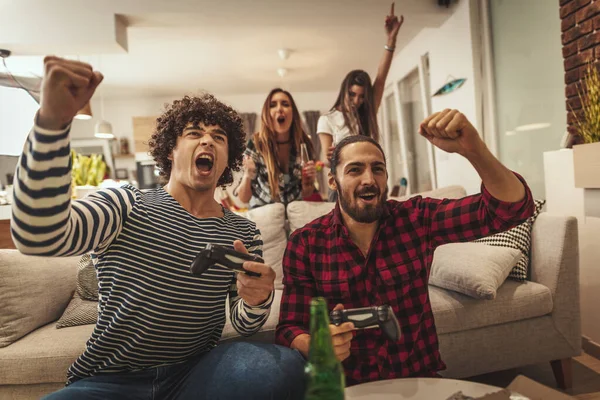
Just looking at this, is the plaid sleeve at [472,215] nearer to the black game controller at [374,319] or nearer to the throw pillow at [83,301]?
the black game controller at [374,319]

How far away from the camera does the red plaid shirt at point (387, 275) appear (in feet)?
3.84

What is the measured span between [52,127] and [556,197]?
2450mm

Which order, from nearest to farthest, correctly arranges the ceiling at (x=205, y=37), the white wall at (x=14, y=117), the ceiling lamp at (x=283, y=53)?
the white wall at (x=14, y=117) → the ceiling at (x=205, y=37) → the ceiling lamp at (x=283, y=53)

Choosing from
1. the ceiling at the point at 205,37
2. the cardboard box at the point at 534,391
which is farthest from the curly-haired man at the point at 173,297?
the ceiling at the point at 205,37

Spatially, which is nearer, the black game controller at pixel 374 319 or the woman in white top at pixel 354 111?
the black game controller at pixel 374 319

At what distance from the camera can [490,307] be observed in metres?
1.79

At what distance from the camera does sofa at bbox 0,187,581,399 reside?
1.67 metres

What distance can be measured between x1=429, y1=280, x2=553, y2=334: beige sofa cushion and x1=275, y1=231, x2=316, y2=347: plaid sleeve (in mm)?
758

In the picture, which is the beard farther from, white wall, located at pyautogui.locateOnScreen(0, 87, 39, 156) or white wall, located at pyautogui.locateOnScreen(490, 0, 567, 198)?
white wall, located at pyautogui.locateOnScreen(0, 87, 39, 156)

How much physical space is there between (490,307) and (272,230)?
1.06m

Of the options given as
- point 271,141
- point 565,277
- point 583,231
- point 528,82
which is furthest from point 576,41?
point 271,141

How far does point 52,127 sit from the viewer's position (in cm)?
69

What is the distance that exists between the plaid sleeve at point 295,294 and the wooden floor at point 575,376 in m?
1.19

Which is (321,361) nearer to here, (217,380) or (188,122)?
(217,380)
